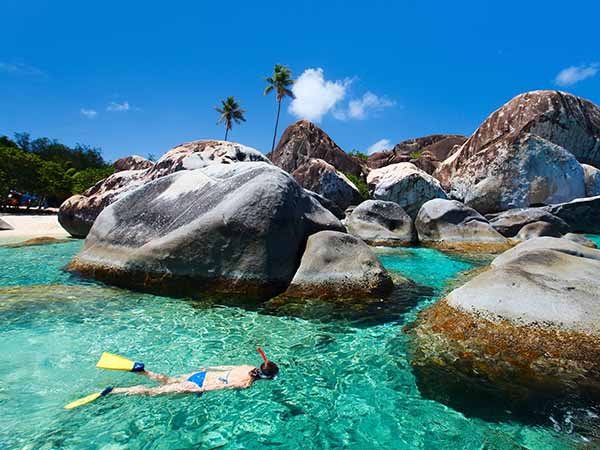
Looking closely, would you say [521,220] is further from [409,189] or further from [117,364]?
[117,364]

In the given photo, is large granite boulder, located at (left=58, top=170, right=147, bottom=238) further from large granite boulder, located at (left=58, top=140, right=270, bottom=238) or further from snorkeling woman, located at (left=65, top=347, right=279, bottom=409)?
snorkeling woman, located at (left=65, top=347, right=279, bottom=409)

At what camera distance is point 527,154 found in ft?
85.0

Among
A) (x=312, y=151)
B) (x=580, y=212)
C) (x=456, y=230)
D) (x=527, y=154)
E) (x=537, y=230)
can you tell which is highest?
(x=312, y=151)

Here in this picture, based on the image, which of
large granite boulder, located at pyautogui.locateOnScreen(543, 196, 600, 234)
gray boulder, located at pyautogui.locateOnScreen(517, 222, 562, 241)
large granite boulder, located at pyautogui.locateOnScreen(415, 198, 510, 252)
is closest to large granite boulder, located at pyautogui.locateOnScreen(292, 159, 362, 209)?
large granite boulder, located at pyautogui.locateOnScreen(415, 198, 510, 252)

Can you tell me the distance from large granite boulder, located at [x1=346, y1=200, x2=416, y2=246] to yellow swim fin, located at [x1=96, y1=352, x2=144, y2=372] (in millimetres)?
13723

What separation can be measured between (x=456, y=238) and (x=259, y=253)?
1277 centimetres

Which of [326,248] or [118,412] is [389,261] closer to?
[326,248]

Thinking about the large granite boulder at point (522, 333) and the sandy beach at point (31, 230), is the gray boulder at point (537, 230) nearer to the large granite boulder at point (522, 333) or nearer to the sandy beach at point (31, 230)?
the large granite boulder at point (522, 333)

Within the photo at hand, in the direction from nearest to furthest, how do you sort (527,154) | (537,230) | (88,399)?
(88,399)
(537,230)
(527,154)

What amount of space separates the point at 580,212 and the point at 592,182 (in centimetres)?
610

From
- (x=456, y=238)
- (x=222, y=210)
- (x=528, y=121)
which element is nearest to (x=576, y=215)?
(x=528, y=121)

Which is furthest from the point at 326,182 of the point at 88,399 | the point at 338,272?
the point at 88,399

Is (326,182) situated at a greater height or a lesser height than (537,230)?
greater

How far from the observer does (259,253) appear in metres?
6.64
